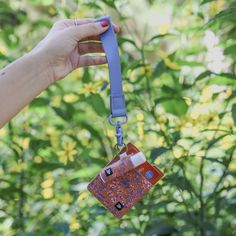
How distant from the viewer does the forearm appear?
4.07 ft

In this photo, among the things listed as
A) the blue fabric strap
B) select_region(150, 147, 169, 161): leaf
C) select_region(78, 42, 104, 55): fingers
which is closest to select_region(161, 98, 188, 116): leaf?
select_region(150, 147, 169, 161): leaf

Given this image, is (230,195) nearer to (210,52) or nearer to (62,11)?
(210,52)

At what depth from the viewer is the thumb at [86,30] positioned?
51.3 inches

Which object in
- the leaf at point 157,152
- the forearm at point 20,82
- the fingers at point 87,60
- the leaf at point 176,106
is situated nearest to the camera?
the forearm at point 20,82

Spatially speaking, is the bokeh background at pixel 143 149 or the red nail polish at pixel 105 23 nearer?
the red nail polish at pixel 105 23

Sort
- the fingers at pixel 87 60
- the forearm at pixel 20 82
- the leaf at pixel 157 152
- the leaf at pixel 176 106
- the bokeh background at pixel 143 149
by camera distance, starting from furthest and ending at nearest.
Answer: the leaf at pixel 176 106, the bokeh background at pixel 143 149, the leaf at pixel 157 152, the fingers at pixel 87 60, the forearm at pixel 20 82

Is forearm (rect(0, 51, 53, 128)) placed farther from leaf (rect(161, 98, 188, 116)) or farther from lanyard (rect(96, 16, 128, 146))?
leaf (rect(161, 98, 188, 116))

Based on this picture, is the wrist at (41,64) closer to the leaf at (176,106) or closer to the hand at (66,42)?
the hand at (66,42)

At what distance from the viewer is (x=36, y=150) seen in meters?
1.95

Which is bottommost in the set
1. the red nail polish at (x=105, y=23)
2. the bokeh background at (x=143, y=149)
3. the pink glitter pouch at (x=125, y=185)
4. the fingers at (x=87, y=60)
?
the bokeh background at (x=143, y=149)

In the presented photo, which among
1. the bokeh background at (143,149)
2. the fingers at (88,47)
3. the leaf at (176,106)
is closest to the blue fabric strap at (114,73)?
the fingers at (88,47)

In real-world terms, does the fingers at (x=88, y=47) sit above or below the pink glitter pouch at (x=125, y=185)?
above

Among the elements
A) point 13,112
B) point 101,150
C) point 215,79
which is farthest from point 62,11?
point 13,112

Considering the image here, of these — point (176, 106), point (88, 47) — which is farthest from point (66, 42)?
point (176, 106)
